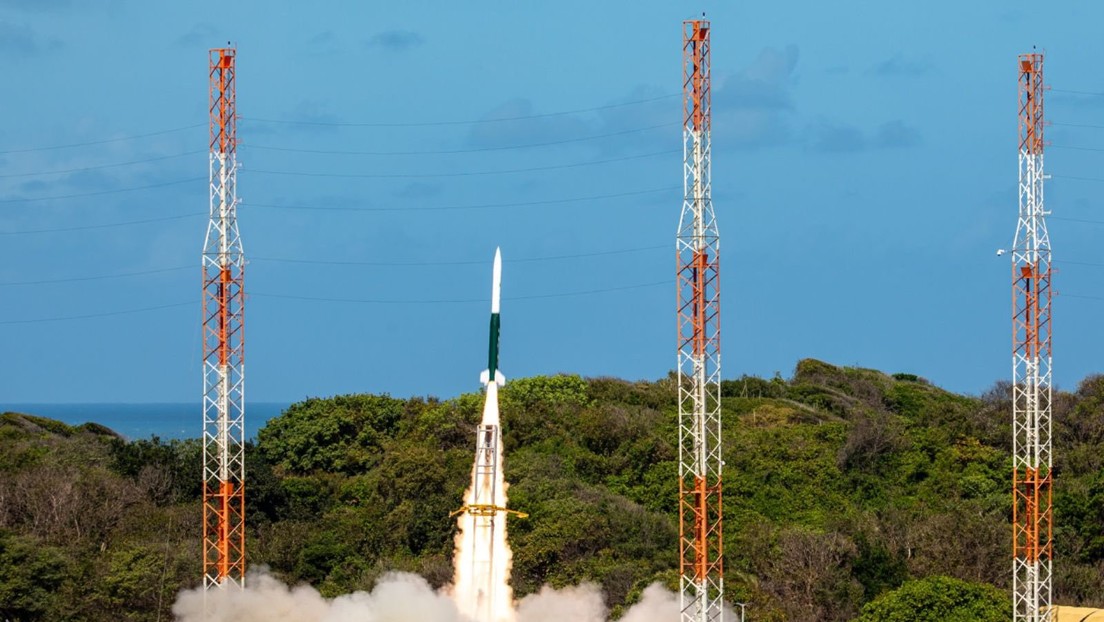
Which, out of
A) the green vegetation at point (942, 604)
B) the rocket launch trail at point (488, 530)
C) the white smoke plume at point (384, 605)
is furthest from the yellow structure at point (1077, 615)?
the rocket launch trail at point (488, 530)

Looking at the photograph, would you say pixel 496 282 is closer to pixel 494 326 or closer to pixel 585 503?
pixel 494 326

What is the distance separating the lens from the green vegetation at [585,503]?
55.9m

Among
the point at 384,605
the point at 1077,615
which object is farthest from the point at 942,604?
the point at 384,605

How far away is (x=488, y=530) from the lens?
161 ft

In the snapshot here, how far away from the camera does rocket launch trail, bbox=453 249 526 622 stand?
44.7 metres

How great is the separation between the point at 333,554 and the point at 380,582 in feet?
Answer: 25.0

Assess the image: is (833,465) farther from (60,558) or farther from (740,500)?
(60,558)

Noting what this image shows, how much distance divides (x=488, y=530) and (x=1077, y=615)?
54.8 feet

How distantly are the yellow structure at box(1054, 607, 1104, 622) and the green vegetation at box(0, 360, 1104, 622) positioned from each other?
1544mm

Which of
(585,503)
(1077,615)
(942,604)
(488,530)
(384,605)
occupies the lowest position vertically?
(384,605)

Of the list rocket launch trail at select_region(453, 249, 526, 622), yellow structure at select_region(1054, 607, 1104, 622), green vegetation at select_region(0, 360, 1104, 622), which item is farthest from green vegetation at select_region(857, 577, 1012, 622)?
rocket launch trail at select_region(453, 249, 526, 622)

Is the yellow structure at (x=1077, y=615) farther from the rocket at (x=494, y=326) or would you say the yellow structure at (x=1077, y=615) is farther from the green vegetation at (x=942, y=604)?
the rocket at (x=494, y=326)

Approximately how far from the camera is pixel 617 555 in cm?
5969

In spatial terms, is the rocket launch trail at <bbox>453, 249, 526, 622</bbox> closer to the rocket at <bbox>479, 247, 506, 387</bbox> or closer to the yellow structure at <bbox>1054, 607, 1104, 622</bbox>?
the rocket at <bbox>479, 247, 506, 387</bbox>
